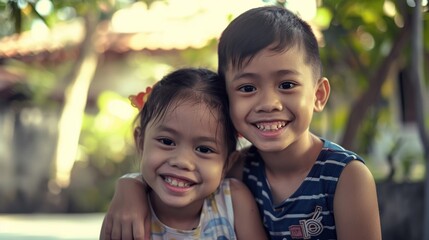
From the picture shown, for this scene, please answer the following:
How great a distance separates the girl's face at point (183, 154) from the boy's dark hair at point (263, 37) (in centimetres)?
18

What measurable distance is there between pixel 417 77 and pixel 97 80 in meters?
11.6

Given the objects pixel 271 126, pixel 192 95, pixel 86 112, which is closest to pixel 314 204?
pixel 271 126

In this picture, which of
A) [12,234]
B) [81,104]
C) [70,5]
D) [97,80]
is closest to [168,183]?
[70,5]

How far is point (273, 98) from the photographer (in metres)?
2.43

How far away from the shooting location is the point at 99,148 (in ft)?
42.3

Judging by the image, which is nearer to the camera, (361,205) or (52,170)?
(361,205)

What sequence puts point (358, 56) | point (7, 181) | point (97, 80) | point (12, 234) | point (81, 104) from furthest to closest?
point (97, 80)
point (7, 181)
point (81, 104)
point (12, 234)
point (358, 56)

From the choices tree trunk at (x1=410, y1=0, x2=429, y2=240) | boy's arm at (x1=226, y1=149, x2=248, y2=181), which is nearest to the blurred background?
tree trunk at (x1=410, y1=0, x2=429, y2=240)

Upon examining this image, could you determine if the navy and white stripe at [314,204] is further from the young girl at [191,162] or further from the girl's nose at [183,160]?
the girl's nose at [183,160]

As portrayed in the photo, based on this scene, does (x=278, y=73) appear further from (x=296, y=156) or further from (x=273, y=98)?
(x=296, y=156)

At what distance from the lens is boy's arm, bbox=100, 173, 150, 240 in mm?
2586

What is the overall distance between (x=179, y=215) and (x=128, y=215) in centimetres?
17

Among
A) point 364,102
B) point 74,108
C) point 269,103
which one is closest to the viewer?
point 269,103

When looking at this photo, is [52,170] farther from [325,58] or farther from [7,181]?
[325,58]
